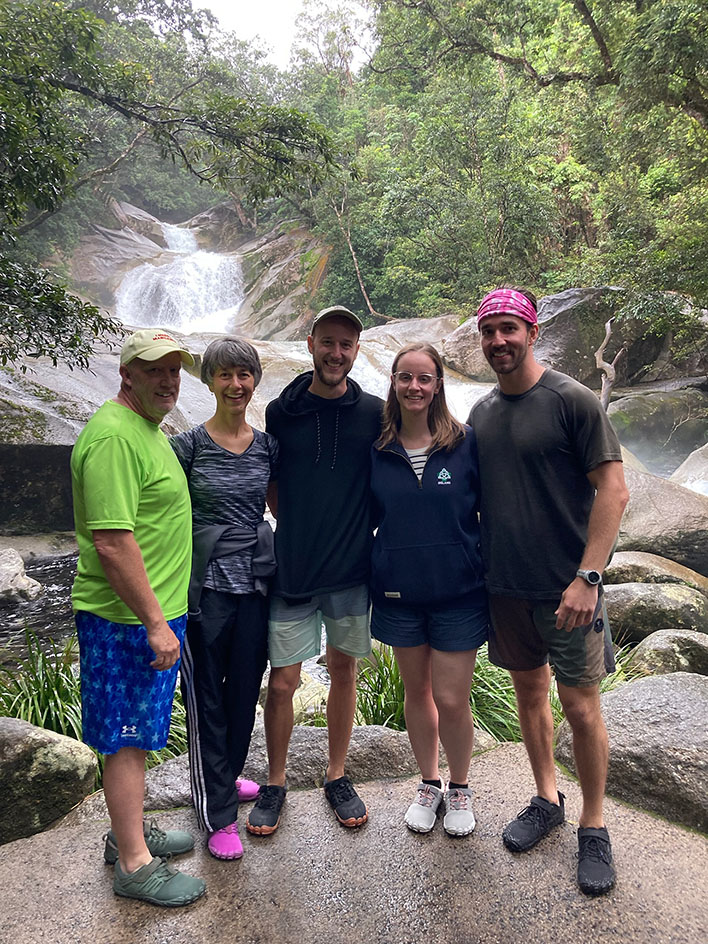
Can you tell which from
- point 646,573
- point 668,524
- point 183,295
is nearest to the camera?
point 646,573

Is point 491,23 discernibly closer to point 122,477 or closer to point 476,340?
point 476,340

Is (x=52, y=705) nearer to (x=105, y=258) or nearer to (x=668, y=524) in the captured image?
(x=668, y=524)

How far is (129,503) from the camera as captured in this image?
6.33ft

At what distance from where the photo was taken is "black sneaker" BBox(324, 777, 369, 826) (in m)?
2.58

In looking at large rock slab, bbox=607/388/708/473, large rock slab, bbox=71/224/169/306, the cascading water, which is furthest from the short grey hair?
large rock slab, bbox=71/224/169/306

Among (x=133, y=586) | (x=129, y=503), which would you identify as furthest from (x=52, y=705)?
(x=129, y=503)

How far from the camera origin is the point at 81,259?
26.5 meters

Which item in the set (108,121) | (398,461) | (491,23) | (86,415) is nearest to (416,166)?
(491,23)

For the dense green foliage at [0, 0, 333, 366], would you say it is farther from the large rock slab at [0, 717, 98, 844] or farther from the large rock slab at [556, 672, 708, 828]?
the large rock slab at [556, 672, 708, 828]

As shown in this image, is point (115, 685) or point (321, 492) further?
point (321, 492)

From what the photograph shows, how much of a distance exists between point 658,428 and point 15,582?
1202cm

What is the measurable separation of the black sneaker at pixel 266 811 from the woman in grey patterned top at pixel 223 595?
0.42ft

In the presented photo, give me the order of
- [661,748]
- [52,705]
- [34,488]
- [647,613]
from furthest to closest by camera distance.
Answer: [34,488], [647,613], [52,705], [661,748]

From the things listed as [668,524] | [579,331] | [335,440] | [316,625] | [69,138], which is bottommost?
[668,524]
